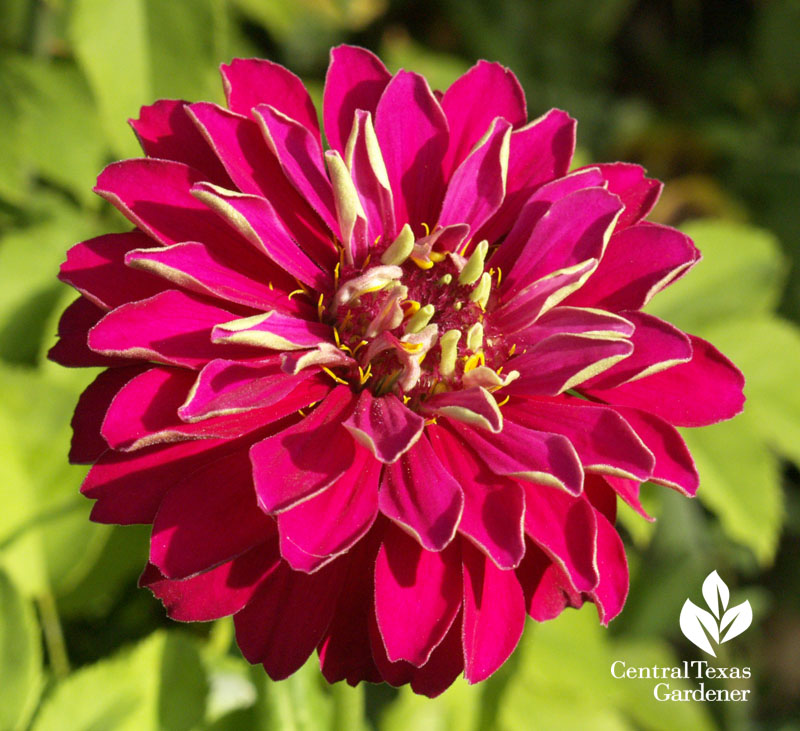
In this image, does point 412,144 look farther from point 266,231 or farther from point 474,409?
point 474,409

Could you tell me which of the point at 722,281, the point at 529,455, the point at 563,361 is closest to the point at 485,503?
the point at 529,455

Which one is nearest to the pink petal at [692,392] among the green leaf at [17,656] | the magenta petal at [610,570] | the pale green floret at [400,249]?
the magenta petal at [610,570]

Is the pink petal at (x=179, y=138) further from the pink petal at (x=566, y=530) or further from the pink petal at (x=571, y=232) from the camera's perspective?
the pink petal at (x=566, y=530)

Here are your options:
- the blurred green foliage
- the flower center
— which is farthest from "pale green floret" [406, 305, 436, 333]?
the blurred green foliage

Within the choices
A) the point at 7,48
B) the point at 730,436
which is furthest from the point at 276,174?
the point at 7,48

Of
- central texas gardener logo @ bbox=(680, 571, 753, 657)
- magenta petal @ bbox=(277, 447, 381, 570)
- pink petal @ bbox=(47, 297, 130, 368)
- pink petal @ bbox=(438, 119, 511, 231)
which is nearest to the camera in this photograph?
A: magenta petal @ bbox=(277, 447, 381, 570)

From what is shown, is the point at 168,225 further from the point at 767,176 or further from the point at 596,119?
the point at 767,176

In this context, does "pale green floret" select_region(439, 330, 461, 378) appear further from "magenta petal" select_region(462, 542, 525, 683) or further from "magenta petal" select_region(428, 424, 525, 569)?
"magenta petal" select_region(462, 542, 525, 683)

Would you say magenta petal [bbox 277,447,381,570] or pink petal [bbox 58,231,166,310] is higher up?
pink petal [bbox 58,231,166,310]
